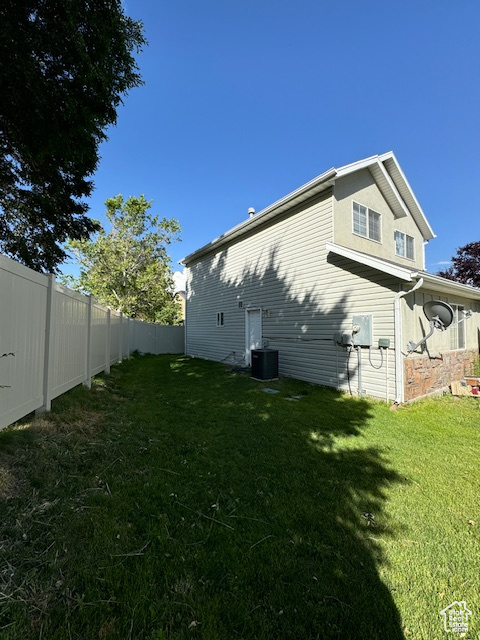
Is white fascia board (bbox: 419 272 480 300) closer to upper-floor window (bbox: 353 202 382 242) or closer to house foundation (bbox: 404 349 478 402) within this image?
house foundation (bbox: 404 349 478 402)

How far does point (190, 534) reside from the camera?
2150mm

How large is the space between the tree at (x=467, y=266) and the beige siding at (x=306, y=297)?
50.3ft

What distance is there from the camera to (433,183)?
1439 centimetres

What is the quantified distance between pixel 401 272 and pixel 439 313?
1.77m

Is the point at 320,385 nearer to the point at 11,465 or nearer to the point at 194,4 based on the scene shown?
the point at 11,465

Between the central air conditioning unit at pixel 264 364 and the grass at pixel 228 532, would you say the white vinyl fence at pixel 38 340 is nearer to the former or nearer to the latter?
the grass at pixel 228 532

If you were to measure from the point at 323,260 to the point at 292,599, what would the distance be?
781 cm

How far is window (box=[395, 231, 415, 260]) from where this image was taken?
10988mm

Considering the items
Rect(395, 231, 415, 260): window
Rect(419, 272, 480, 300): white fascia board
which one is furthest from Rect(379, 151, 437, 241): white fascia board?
Rect(419, 272, 480, 300): white fascia board

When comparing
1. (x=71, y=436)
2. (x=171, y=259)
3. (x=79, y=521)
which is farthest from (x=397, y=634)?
(x=171, y=259)

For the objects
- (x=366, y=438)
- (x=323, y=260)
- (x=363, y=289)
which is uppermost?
(x=323, y=260)
